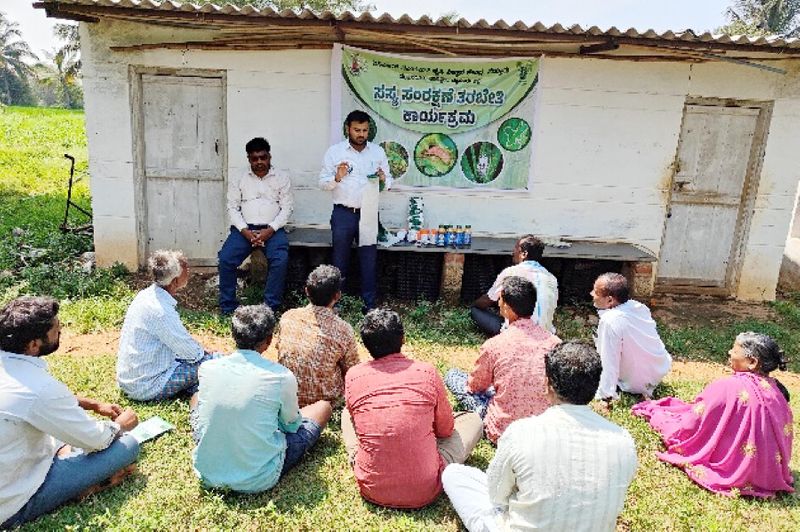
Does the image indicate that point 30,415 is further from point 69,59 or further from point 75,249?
point 69,59

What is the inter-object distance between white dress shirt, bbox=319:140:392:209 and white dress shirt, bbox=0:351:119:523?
3.67m

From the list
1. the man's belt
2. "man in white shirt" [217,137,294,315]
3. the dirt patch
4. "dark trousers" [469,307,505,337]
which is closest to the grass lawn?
the dirt patch

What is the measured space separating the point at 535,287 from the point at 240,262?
3.20 m

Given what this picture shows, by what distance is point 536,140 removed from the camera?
6898mm

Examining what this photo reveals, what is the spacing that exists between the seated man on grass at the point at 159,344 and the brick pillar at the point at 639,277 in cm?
482

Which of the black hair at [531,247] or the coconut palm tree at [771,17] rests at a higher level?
the coconut palm tree at [771,17]

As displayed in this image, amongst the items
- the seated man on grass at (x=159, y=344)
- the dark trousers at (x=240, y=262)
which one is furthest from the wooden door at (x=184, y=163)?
the seated man on grass at (x=159, y=344)

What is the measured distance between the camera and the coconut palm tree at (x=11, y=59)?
5094 cm

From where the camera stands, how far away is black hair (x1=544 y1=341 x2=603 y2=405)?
2463mm

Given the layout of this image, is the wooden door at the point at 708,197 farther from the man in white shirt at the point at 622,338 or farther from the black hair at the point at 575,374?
the black hair at the point at 575,374

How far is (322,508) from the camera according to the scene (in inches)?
128

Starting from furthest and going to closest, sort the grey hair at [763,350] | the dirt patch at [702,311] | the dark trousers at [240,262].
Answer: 1. the dirt patch at [702,311]
2. the dark trousers at [240,262]
3. the grey hair at [763,350]

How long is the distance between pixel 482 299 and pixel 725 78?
3874 mm

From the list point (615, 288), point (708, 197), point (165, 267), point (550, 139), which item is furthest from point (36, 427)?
point (708, 197)
